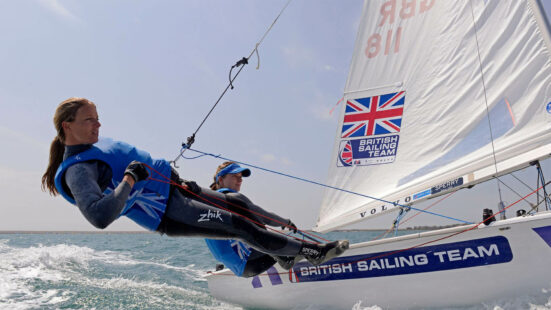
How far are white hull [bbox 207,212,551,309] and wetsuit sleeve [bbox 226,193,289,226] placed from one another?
2.93 feet

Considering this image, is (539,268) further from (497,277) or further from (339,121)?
(339,121)

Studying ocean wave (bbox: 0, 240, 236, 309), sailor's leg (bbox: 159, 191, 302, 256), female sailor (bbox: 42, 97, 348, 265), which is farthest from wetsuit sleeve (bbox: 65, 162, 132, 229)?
ocean wave (bbox: 0, 240, 236, 309)

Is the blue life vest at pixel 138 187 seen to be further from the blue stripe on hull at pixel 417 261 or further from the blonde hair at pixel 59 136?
the blue stripe on hull at pixel 417 261

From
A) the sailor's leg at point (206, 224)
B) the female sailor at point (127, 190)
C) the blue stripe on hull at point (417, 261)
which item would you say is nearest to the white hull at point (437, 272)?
the blue stripe on hull at point (417, 261)

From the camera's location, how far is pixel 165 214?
2.31 metres

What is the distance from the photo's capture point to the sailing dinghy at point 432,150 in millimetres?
3160

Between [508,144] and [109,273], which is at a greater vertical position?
[508,144]

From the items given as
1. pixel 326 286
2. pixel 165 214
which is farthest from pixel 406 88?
pixel 165 214

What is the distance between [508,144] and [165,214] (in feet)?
12.1

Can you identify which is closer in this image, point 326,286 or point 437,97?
point 326,286

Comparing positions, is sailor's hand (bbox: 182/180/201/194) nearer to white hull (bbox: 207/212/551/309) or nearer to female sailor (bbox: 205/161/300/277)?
female sailor (bbox: 205/161/300/277)

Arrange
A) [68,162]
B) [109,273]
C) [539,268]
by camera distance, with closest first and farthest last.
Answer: [68,162] < [539,268] < [109,273]

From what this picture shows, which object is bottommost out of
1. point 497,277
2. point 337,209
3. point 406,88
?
point 497,277

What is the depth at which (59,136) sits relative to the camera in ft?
6.91
